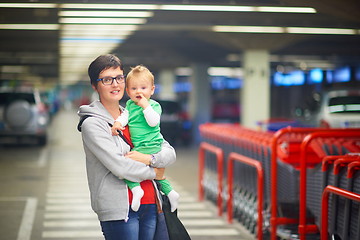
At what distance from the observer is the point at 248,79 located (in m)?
17.5

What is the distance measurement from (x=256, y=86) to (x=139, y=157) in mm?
14210

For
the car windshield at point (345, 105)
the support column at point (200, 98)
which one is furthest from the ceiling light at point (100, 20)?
the support column at point (200, 98)

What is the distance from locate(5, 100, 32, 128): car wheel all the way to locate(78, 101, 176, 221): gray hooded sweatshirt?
55.4 feet

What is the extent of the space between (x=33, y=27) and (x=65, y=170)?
143 inches

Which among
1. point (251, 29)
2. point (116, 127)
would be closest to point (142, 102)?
point (116, 127)

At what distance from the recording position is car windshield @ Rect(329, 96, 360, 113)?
17438 millimetres

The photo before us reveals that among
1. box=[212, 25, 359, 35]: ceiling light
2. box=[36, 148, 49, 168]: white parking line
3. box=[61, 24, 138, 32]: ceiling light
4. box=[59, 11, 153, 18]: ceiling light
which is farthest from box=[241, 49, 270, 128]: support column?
box=[59, 11, 153, 18]: ceiling light

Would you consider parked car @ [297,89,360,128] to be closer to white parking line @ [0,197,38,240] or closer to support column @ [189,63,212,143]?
support column @ [189,63,212,143]

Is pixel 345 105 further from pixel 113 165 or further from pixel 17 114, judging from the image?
pixel 113 165

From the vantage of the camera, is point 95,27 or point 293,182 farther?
point 95,27

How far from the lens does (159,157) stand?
353cm

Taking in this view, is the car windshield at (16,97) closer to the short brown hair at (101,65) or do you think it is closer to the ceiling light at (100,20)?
the ceiling light at (100,20)

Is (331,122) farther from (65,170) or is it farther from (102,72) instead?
(102,72)

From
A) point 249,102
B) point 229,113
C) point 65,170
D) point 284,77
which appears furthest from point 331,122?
point 284,77
